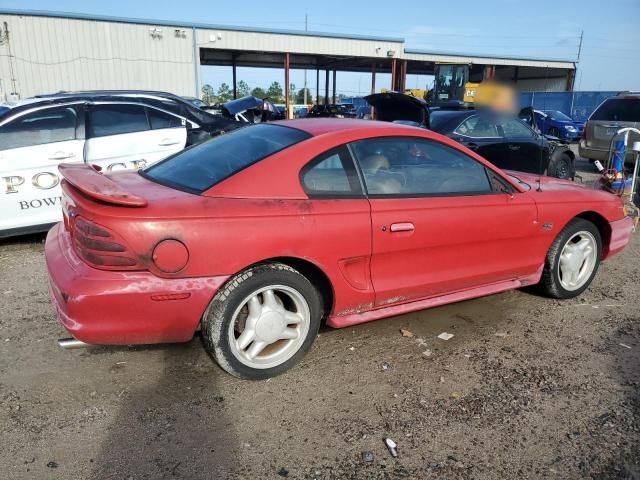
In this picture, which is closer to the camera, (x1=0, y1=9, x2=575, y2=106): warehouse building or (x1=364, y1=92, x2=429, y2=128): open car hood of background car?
(x1=364, y1=92, x2=429, y2=128): open car hood of background car

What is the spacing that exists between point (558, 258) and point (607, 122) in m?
8.14

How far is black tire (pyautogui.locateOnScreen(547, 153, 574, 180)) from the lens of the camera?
9.20 m

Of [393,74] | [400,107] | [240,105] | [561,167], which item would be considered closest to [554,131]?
[393,74]

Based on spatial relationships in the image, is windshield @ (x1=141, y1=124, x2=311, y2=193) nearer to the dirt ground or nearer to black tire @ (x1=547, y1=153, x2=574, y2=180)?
the dirt ground

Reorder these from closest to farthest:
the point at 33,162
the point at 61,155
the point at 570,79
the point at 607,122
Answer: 1. the point at 33,162
2. the point at 61,155
3. the point at 607,122
4. the point at 570,79

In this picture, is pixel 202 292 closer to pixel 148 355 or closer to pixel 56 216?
pixel 148 355

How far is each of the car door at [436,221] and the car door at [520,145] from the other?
4.72 m

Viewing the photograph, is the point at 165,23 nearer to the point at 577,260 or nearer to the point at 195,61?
the point at 195,61

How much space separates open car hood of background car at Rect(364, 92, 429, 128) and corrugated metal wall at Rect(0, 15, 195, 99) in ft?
59.0

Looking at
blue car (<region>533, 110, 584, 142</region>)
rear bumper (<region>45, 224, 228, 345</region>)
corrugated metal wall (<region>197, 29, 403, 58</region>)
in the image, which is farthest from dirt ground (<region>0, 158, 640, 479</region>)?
corrugated metal wall (<region>197, 29, 403, 58</region>)

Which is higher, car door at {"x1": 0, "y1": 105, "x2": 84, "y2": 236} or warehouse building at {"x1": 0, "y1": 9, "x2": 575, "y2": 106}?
warehouse building at {"x1": 0, "y1": 9, "x2": 575, "y2": 106}

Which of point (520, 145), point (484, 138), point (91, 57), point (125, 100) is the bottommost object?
point (520, 145)

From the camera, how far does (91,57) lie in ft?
73.7

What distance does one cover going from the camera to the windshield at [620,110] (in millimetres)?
10609
